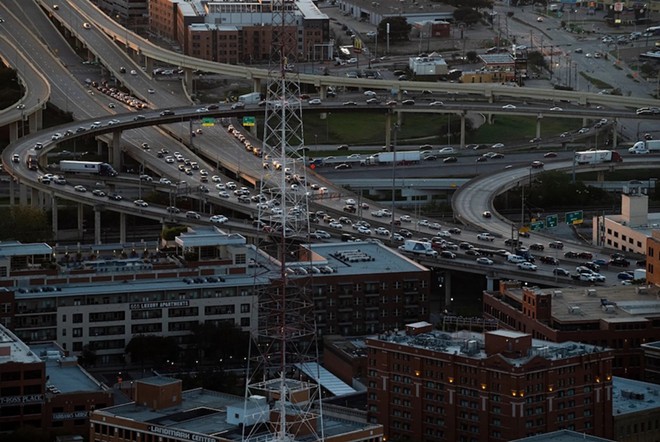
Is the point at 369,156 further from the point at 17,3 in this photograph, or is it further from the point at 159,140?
the point at 17,3

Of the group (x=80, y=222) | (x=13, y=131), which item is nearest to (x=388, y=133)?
(x=13, y=131)

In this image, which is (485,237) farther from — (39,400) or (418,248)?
(39,400)

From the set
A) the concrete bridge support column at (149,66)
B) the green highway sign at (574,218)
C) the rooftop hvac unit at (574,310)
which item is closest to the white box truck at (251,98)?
the concrete bridge support column at (149,66)

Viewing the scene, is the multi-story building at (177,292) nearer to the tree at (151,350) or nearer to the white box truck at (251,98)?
the tree at (151,350)

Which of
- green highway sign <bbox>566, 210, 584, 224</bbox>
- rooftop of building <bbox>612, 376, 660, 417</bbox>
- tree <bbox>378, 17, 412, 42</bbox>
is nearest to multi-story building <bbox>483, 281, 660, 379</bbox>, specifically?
rooftop of building <bbox>612, 376, 660, 417</bbox>

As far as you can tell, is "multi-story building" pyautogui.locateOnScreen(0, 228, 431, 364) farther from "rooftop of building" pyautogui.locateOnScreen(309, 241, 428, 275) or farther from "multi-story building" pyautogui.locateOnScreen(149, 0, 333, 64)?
"multi-story building" pyautogui.locateOnScreen(149, 0, 333, 64)
